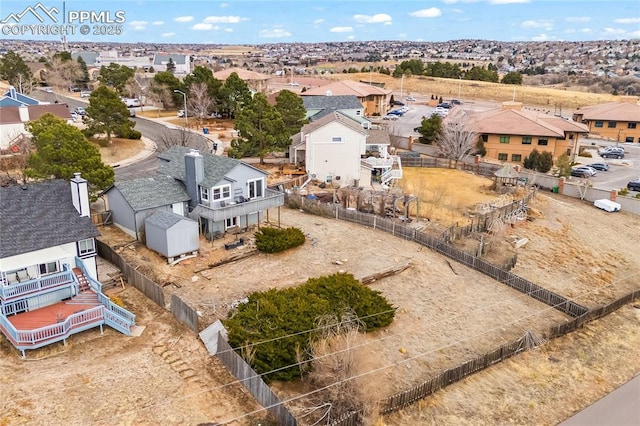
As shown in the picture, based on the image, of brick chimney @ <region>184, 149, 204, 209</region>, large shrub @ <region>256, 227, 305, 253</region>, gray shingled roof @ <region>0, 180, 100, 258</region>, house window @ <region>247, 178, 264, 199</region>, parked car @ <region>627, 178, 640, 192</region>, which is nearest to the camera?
gray shingled roof @ <region>0, 180, 100, 258</region>

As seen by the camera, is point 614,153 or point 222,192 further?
point 614,153

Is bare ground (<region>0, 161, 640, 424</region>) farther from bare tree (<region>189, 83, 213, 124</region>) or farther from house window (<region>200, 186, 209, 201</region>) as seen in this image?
bare tree (<region>189, 83, 213, 124</region>)

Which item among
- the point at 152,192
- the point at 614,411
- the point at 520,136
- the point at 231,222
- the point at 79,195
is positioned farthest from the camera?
the point at 520,136

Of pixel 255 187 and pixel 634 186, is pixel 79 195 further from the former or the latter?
pixel 634 186

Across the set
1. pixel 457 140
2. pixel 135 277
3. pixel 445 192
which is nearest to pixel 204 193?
pixel 135 277

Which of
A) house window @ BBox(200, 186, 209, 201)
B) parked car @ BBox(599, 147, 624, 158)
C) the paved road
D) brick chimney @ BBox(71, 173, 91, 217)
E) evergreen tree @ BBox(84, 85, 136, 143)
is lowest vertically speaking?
the paved road

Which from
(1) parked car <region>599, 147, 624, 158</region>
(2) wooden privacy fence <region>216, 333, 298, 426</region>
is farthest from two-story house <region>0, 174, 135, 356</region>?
(1) parked car <region>599, 147, 624, 158</region>

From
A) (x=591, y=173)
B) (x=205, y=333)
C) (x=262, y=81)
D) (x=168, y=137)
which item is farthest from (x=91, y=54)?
(x=205, y=333)
